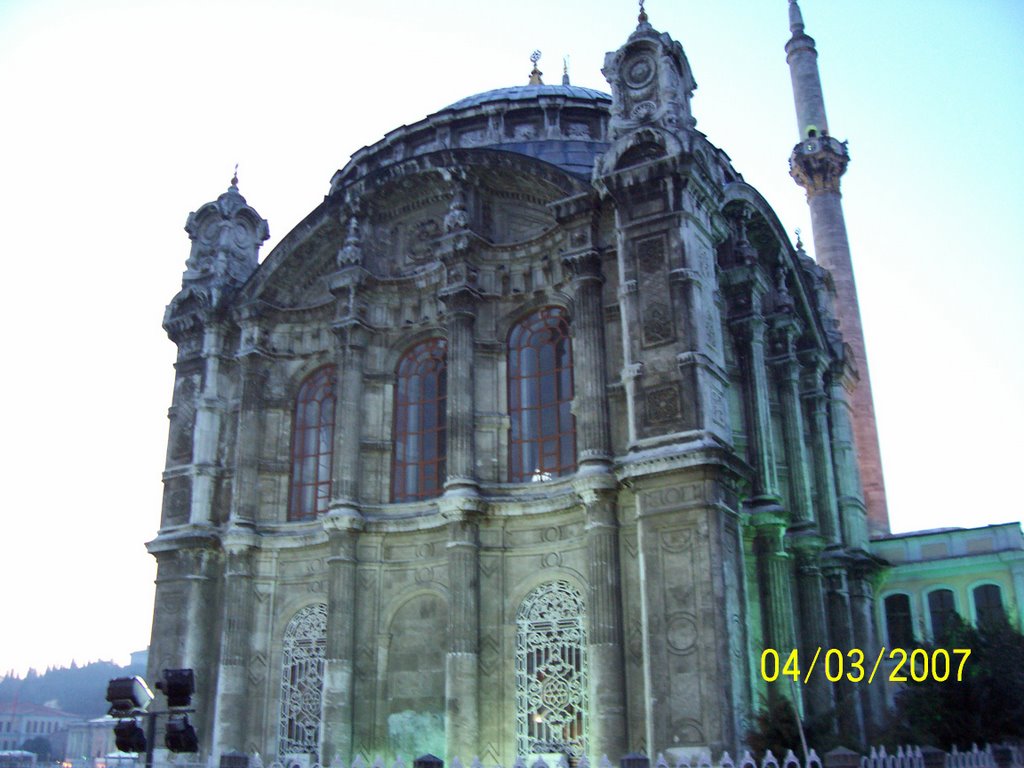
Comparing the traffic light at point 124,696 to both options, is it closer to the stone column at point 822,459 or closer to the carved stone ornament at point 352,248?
the carved stone ornament at point 352,248

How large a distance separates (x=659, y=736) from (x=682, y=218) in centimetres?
856

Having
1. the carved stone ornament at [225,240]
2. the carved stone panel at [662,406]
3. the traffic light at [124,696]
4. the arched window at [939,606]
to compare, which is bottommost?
the traffic light at [124,696]

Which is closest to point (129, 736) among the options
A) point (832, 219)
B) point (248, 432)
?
point (248, 432)

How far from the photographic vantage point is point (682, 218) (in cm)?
1745

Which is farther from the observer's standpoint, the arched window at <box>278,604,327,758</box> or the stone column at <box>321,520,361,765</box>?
the arched window at <box>278,604,327,758</box>

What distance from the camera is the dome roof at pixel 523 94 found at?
995 inches

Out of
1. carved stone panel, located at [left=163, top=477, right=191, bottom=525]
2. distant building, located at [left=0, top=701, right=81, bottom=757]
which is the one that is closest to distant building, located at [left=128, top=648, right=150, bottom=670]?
distant building, located at [left=0, top=701, right=81, bottom=757]

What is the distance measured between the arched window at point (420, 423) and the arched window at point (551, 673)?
146 inches

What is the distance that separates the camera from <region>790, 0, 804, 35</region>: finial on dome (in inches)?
1752

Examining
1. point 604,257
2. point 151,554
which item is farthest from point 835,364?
point 151,554

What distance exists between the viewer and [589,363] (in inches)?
720

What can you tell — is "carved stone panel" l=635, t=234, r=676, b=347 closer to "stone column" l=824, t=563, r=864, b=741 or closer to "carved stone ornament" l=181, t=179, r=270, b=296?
"stone column" l=824, t=563, r=864, b=741

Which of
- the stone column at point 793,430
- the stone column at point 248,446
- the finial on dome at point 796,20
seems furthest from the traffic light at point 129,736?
the finial on dome at point 796,20

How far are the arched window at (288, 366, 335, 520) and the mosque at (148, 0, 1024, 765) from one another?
2.6 inches
